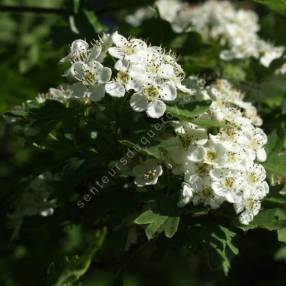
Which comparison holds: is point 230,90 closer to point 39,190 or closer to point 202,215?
point 202,215

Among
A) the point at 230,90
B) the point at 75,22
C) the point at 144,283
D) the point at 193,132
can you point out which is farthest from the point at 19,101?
the point at 144,283

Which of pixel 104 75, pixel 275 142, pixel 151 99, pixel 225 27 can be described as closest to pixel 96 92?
pixel 104 75

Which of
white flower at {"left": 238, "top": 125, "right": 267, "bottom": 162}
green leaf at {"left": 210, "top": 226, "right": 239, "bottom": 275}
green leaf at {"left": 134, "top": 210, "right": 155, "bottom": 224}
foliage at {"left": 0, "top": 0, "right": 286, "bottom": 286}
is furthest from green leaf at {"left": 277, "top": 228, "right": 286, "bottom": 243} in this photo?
green leaf at {"left": 134, "top": 210, "right": 155, "bottom": 224}

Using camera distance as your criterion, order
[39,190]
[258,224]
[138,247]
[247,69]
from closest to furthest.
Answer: [258,224]
[138,247]
[39,190]
[247,69]

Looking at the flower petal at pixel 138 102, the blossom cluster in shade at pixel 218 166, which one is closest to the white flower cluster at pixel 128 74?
the flower petal at pixel 138 102

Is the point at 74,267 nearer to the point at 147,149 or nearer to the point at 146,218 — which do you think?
the point at 146,218

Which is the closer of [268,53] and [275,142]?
[275,142]

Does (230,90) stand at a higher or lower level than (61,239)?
higher
